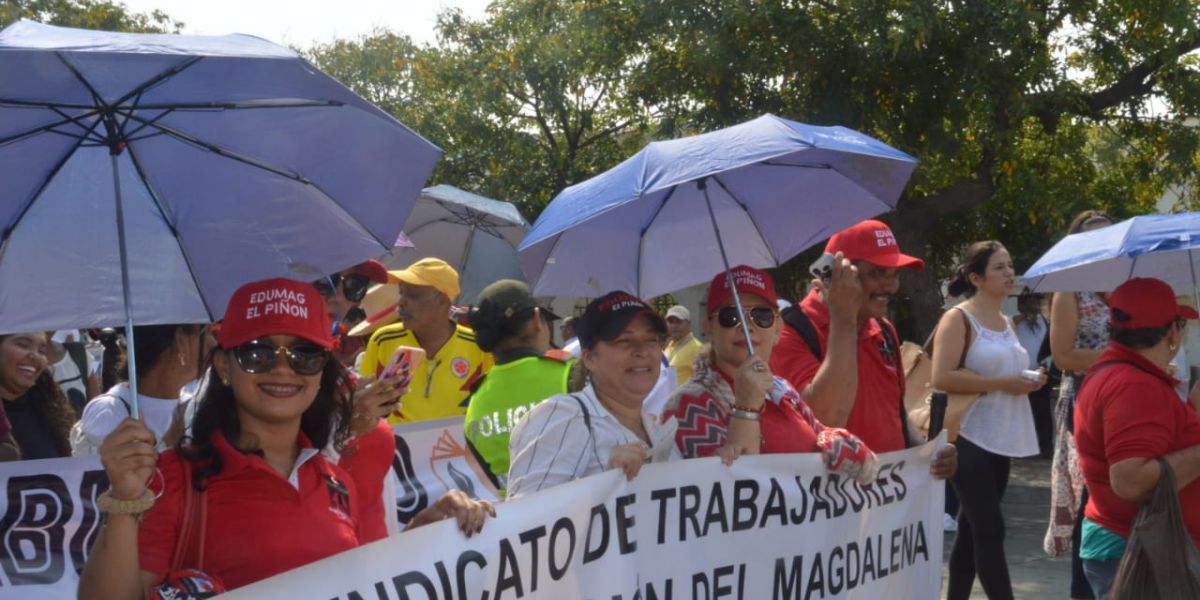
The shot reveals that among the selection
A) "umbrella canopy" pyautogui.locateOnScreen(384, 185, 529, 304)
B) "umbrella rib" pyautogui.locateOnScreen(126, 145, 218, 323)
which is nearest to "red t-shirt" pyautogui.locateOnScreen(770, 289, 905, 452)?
"umbrella rib" pyautogui.locateOnScreen(126, 145, 218, 323)

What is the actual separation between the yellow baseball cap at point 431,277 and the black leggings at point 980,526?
2.67m

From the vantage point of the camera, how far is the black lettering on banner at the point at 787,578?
475 centimetres

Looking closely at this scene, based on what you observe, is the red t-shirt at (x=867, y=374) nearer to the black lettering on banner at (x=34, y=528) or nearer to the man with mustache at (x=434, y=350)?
the man with mustache at (x=434, y=350)

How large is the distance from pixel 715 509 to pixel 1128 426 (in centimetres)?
155

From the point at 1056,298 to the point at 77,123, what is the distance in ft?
17.7

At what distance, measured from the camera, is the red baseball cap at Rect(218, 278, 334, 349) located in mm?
3207

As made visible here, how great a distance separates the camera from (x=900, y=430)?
18.0 feet

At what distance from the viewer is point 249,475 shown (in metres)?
3.13

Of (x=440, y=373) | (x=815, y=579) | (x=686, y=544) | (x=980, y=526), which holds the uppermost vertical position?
(x=440, y=373)

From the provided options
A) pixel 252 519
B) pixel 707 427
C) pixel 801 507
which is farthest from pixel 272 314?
pixel 801 507

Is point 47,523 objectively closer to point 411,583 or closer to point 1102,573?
point 411,583

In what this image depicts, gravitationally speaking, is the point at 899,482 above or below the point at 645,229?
below

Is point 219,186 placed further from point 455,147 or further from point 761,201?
point 455,147

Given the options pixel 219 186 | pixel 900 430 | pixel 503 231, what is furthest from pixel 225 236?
pixel 503 231
